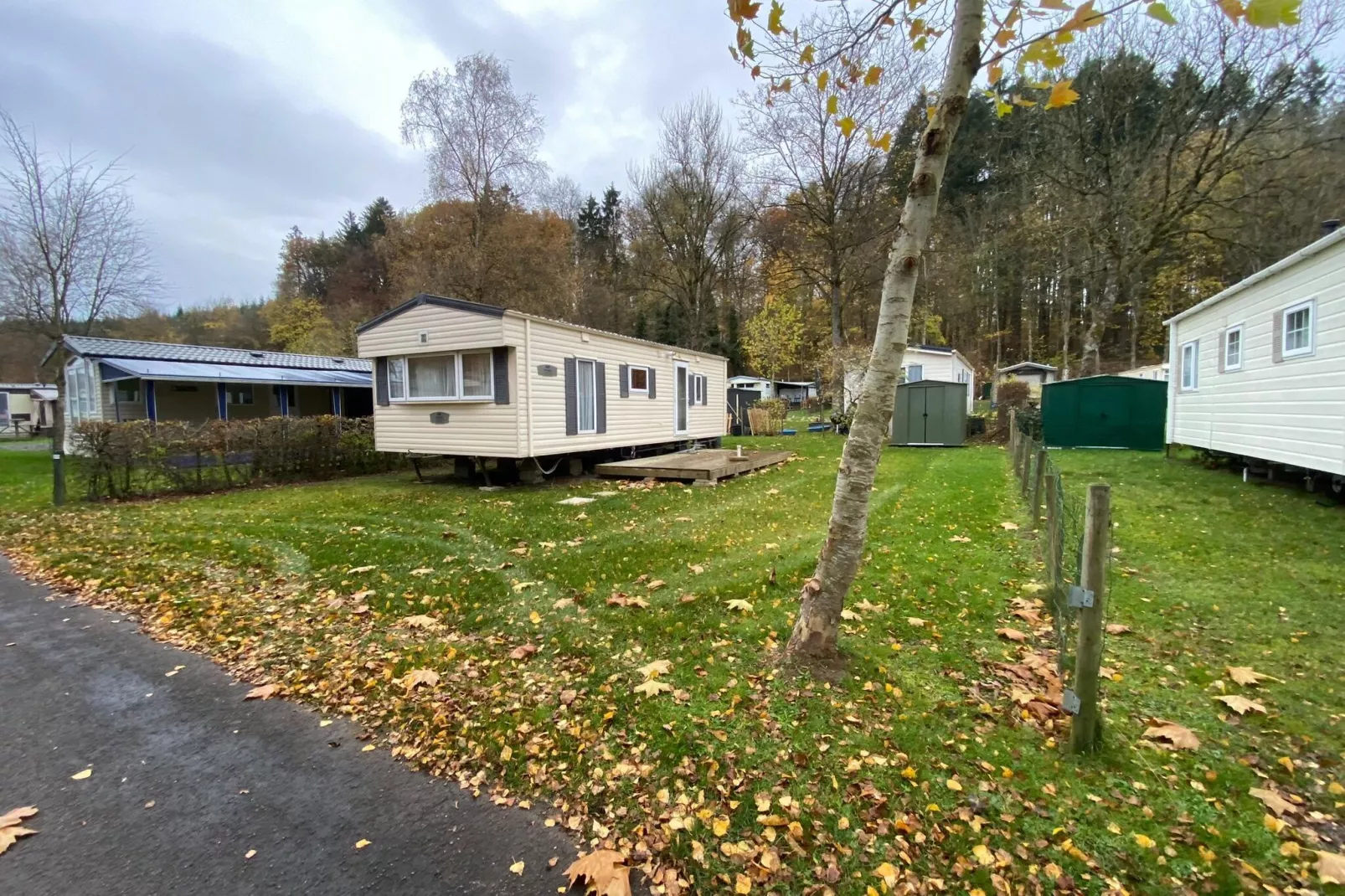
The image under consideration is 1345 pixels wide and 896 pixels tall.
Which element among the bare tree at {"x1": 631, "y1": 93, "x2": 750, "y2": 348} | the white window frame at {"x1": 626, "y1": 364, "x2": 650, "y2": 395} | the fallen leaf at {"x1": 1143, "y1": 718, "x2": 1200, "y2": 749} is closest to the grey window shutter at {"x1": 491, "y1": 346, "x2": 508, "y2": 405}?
the white window frame at {"x1": 626, "y1": 364, "x2": 650, "y2": 395}

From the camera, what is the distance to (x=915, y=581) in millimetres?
4820

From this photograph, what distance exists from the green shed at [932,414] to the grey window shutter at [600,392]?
989 cm

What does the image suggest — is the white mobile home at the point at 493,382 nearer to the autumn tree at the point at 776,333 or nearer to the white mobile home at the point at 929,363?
the white mobile home at the point at 929,363

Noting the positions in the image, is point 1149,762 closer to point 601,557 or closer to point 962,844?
point 962,844

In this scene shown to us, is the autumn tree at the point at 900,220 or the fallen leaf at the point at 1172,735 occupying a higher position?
the autumn tree at the point at 900,220

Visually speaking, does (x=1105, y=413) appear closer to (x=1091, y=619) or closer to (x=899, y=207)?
(x=899, y=207)

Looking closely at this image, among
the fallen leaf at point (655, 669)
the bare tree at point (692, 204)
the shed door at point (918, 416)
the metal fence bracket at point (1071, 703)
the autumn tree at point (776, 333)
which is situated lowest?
the fallen leaf at point (655, 669)

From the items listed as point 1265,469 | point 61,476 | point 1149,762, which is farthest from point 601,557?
point 1265,469

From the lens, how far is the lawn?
211cm

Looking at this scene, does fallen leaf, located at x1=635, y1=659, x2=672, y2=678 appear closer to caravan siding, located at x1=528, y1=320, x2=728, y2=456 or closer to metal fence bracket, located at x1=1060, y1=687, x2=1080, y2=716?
metal fence bracket, located at x1=1060, y1=687, x2=1080, y2=716

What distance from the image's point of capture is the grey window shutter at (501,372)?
9.45 meters

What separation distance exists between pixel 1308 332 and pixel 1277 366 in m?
0.92

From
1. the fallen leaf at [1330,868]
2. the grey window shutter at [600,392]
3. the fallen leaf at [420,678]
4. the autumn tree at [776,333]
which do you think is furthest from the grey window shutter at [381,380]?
the autumn tree at [776,333]

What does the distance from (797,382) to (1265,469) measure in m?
37.1
